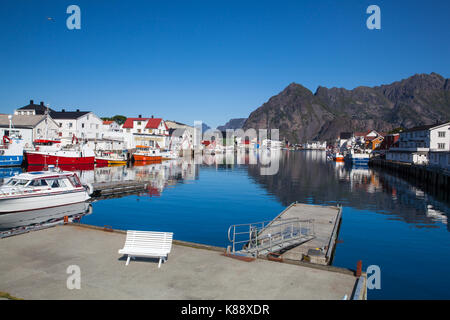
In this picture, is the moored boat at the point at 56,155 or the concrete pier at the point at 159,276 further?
the moored boat at the point at 56,155

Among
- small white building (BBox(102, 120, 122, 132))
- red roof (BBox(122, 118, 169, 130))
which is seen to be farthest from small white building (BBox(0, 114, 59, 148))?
red roof (BBox(122, 118, 169, 130))

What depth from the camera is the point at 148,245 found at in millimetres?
11984

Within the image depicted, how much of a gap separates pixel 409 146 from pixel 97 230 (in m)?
102

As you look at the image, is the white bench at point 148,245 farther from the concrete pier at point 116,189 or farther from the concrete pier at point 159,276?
the concrete pier at point 116,189

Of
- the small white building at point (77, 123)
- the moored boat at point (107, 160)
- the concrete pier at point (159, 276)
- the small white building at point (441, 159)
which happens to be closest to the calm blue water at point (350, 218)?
the concrete pier at point (159, 276)

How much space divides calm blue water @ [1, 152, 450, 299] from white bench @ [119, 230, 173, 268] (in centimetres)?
918

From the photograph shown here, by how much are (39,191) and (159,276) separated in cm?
2075

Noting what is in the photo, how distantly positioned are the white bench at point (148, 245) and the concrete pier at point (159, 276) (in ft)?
1.42

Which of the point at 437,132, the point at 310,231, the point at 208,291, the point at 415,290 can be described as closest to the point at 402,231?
the point at 310,231

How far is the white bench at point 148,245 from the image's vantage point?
11.7 meters

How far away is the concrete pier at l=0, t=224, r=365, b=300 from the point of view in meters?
9.53

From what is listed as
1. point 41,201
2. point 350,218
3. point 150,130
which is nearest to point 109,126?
point 150,130

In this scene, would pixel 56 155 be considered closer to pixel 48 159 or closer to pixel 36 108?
pixel 48 159
